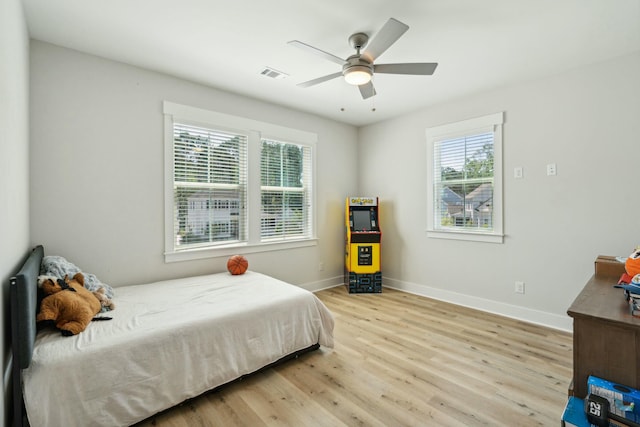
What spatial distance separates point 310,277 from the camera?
450 cm

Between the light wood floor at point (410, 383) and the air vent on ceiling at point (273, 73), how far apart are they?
2.78 meters

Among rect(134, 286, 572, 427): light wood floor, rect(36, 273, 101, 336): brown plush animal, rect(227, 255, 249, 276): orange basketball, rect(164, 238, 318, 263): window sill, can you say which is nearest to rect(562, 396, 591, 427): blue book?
rect(134, 286, 572, 427): light wood floor

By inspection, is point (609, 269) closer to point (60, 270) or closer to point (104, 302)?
point (104, 302)

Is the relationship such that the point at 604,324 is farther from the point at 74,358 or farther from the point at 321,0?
the point at 74,358

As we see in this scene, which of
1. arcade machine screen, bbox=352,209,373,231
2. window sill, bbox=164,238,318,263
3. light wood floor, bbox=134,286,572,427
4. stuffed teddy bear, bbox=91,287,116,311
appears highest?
arcade machine screen, bbox=352,209,373,231

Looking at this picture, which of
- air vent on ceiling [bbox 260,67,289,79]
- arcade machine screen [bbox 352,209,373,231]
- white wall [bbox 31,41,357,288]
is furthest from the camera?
arcade machine screen [bbox 352,209,373,231]

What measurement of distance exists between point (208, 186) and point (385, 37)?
2.42 m

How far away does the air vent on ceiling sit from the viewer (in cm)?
305

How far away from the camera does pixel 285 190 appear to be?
13.9ft

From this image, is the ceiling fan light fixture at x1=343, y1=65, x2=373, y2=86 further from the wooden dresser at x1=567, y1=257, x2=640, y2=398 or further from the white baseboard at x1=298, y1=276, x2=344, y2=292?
the white baseboard at x1=298, y1=276, x2=344, y2=292

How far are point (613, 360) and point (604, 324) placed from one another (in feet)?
0.55

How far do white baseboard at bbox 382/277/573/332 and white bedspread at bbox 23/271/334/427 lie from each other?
6.93ft

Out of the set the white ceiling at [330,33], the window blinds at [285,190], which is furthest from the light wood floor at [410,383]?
the white ceiling at [330,33]

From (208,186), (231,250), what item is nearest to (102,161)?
(208,186)
